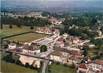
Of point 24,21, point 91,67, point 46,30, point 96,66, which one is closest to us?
point 96,66

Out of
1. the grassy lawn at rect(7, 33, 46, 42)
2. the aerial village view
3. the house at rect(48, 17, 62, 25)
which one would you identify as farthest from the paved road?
the house at rect(48, 17, 62, 25)

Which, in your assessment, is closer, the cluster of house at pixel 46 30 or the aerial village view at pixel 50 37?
the aerial village view at pixel 50 37

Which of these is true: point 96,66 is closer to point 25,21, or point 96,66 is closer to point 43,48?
point 43,48

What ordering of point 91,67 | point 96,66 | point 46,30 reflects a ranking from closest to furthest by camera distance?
point 96,66 → point 91,67 → point 46,30

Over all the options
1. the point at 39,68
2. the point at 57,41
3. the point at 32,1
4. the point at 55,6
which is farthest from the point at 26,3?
the point at 39,68

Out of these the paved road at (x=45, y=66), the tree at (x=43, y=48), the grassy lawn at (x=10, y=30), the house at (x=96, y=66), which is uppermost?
the grassy lawn at (x=10, y=30)

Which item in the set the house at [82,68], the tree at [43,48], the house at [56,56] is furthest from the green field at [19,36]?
the house at [82,68]

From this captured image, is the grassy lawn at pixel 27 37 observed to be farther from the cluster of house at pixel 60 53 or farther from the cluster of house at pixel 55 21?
the cluster of house at pixel 55 21

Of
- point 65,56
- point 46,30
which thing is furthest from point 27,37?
point 65,56
